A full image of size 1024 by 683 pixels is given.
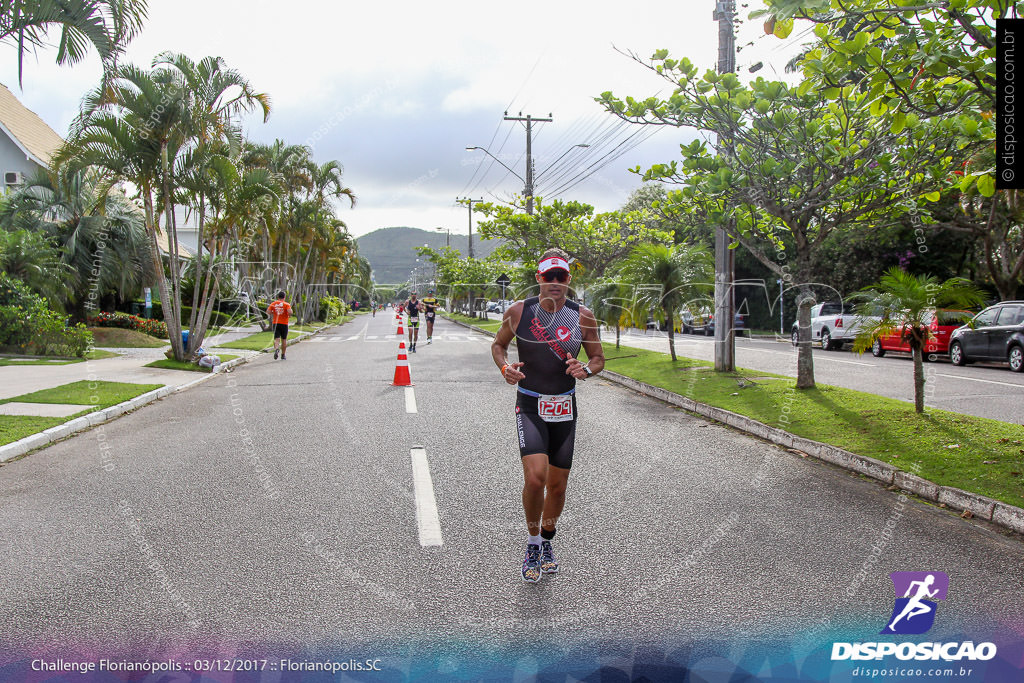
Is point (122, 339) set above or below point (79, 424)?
above

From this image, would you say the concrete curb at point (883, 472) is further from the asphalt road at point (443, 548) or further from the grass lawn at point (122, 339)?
the grass lawn at point (122, 339)

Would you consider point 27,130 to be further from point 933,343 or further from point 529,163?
point 933,343

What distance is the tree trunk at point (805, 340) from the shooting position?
36.1ft

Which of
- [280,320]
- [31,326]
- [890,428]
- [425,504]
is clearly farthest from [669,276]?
[31,326]

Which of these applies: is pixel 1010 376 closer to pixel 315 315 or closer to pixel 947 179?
pixel 947 179

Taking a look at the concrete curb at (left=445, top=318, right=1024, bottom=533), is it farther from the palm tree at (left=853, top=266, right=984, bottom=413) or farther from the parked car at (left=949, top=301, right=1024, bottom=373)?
the parked car at (left=949, top=301, right=1024, bottom=373)

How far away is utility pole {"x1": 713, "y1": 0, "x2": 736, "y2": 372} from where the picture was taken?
13.7 m

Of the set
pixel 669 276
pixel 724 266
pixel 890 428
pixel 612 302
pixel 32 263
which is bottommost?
pixel 890 428

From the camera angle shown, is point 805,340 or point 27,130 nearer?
point 805,340

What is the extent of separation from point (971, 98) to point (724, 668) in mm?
6616

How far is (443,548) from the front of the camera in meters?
4.89

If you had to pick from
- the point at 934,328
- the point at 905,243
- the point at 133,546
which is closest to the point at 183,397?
the point at 133,546

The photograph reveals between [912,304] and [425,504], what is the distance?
21.1 feet

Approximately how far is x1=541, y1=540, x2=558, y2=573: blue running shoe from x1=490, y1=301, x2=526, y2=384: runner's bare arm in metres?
1.03
